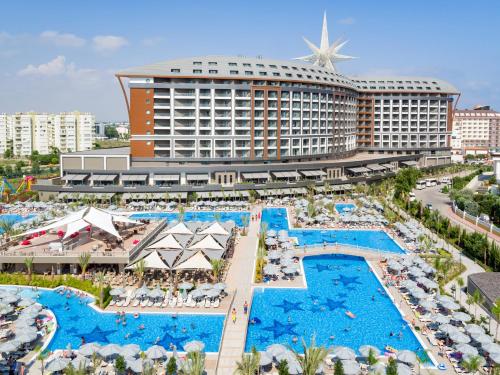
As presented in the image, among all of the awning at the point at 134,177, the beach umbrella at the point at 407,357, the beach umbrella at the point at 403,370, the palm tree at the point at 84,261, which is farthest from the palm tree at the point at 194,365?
the awning at the point at 134,177

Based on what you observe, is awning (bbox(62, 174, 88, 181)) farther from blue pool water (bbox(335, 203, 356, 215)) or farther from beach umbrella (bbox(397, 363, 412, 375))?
beach umbrella (bbox(397, 363, 412, 375))

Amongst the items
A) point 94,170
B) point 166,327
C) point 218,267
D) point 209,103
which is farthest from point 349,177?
point 166,327

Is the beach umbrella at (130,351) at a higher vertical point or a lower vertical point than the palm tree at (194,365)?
lower

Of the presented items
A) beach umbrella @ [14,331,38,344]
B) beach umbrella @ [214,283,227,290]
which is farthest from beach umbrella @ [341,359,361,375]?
beach umbrella @ [14,331,38,344]

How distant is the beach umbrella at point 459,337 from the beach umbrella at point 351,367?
711cm

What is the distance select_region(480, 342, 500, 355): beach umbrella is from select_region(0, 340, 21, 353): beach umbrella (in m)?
28.1

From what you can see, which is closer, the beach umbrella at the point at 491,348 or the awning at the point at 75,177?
the beach umbrella at the point at 491,348

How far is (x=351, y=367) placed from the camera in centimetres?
2419

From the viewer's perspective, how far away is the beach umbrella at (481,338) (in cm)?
2636

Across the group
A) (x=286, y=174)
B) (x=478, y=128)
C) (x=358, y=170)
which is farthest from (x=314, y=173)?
(x=478, y=128)

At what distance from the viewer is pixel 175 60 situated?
271 ft

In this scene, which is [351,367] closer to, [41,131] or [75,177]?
[75,177]

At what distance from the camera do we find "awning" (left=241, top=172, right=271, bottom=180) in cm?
8032

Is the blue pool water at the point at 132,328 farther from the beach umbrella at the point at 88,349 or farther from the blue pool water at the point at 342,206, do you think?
the blue pool water at the point at 342,206
